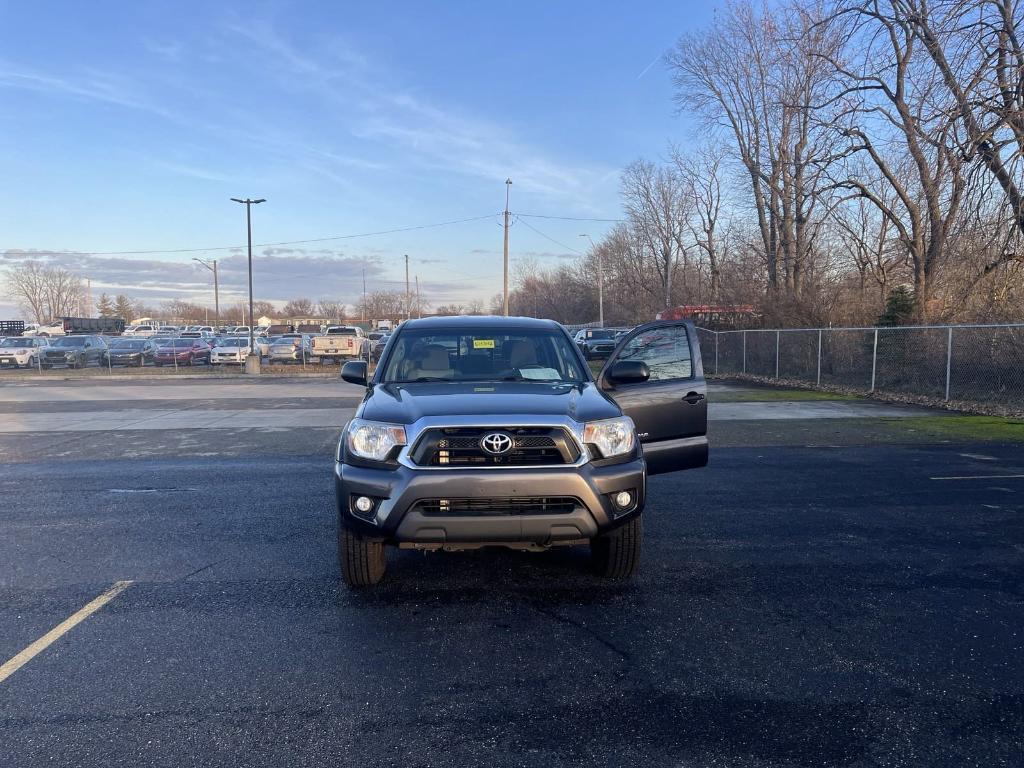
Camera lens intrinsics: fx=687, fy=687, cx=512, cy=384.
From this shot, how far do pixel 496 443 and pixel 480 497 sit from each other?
31cm

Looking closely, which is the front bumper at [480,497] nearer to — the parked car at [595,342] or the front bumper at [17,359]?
the parked car at [595,342]

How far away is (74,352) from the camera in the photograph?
1286 inches

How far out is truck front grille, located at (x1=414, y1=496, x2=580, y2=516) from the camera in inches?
149

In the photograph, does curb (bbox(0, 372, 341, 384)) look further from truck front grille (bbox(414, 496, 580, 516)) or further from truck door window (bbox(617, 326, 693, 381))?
truck front grille (bbox(414, 496, 580, 516))

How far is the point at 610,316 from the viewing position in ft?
222

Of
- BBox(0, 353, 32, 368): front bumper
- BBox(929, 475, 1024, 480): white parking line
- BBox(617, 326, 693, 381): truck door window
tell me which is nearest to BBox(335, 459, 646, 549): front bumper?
BBox(617, 326, 693, 381): truck door window

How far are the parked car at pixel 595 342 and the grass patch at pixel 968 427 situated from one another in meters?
17.2

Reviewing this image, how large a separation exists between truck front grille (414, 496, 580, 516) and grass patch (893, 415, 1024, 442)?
9715 mm

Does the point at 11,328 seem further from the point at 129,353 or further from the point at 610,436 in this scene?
the point at 610,436

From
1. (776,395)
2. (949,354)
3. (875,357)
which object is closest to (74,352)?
(776,395)

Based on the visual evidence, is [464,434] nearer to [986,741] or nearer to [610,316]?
[986,741]

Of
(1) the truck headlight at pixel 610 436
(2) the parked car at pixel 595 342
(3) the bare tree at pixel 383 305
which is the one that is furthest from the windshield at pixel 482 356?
(3) the bare tree at pixel 383 305

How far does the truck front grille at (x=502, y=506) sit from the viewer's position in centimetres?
379

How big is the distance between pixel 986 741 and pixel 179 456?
994 cm
